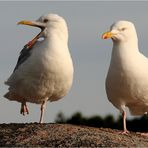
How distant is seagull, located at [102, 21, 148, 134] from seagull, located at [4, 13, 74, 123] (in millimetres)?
1300

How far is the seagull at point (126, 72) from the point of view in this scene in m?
18.4

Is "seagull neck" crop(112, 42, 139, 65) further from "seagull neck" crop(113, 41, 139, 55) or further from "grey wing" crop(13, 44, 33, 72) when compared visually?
"grey wing" crop(13, 44, 33, 72)

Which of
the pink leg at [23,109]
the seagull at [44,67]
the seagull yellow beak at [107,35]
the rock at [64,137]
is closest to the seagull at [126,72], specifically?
the seagull yellow beak at [107,35]

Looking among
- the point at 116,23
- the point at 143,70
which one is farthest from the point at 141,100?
the point at 116,23

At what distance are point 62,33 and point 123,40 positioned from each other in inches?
75.0

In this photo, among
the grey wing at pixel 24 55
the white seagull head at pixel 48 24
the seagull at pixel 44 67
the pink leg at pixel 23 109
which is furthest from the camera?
the pink leg at pixel 23 109

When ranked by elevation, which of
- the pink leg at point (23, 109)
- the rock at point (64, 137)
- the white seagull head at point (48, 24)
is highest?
the white seagull head at point (48, 24)

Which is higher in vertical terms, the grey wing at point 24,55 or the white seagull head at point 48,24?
the white seagull head at point 48,24

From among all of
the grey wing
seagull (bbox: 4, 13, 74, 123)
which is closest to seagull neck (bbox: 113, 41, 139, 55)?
seagull (bbox: 4, 13, 74, 123)

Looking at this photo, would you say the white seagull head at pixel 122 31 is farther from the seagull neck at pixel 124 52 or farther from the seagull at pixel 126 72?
the seagull neck at pixel 124 52

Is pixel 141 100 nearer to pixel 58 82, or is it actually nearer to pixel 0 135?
pixel 58 82

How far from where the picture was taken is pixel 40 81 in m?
19.3

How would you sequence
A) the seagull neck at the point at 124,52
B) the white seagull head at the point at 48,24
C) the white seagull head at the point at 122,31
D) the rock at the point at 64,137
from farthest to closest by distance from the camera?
the white seagull head at the point at 48,24
the white seagull head at the point at 122,31
the seagull neck at the point at 124,52
the rock at the point at 64,137

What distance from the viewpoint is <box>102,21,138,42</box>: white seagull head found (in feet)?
61.7
